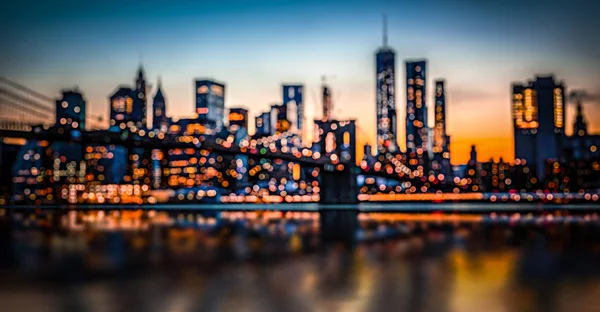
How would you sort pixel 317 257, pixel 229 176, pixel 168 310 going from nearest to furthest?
pixel 168 310 → pixel 317 257 → pixel 229 176

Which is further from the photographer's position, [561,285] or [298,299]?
[561,285]

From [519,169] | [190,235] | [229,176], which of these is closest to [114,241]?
[190,235]

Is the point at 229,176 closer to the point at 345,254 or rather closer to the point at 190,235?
the point at 190,235

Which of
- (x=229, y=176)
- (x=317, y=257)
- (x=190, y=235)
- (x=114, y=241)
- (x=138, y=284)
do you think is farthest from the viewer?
(x=229, y=176)

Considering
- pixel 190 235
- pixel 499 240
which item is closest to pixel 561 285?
pixel 499 240

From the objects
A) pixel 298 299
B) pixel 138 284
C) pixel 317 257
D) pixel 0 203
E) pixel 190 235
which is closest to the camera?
pixel 298 299

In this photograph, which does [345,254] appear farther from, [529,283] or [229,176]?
[229,176]
